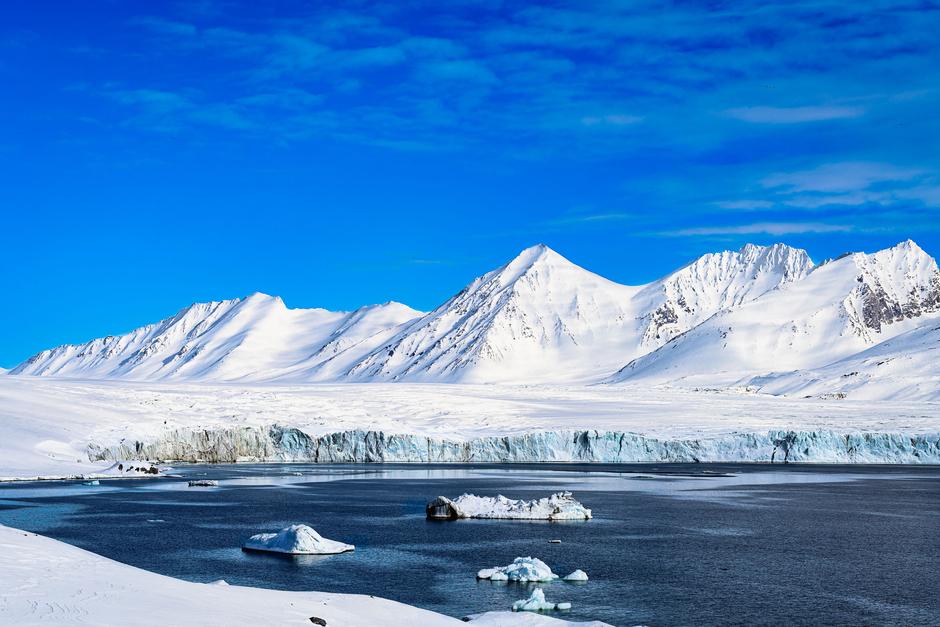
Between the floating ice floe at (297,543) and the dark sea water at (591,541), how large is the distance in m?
0.62

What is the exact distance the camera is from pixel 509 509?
4450cm

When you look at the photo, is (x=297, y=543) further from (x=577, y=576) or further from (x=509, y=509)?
(x=509, y=509)

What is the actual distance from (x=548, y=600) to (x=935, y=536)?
2046 cm

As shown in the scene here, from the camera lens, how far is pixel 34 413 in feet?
260

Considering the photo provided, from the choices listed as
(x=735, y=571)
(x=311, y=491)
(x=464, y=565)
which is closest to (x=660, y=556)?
(x=735, y=571)

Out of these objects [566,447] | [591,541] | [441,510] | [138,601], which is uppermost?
[566,447]

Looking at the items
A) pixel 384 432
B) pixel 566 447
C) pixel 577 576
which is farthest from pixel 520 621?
pixel 566 447

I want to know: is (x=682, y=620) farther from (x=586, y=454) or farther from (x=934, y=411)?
(x=934, y=411)

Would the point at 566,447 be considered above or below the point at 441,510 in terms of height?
above

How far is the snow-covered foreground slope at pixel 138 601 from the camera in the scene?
16312mm

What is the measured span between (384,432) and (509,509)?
46022 millimetres

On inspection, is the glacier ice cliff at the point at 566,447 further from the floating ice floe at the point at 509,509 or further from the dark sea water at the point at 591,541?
the floating ice floe at the point at 509,509

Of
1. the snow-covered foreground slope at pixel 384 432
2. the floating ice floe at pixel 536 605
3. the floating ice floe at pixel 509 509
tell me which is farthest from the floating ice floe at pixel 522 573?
the snow-covered foreground slope at pixel 384 432

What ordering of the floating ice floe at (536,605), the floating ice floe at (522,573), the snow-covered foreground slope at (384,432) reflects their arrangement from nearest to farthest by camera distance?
1. the floating ice floe at (536,605)
2. the floating ice floe at (522,573)
3. the snow-covered foreground slope at (384,432)
